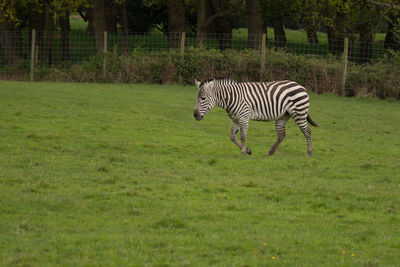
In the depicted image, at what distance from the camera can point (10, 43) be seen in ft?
106

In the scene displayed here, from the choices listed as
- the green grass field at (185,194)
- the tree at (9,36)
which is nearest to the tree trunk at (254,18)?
the tree at (9,36)

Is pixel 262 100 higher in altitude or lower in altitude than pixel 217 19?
lower

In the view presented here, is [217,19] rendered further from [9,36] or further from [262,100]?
[262,100]

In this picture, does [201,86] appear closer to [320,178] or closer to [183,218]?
[320,178]

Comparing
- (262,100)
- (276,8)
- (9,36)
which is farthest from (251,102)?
(276,8)

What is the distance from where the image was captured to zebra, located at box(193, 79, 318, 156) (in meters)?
13.0

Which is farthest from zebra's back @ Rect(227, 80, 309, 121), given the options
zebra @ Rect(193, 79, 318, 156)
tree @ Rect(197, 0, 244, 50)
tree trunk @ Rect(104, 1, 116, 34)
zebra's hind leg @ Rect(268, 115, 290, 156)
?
tree trunk @ Rect(104, 1, 116, 34)

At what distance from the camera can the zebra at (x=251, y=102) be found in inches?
512

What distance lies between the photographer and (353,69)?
2658 centimetres

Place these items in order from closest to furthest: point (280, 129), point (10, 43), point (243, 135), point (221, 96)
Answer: point (243, 135)
point (221, 96)
point (280, 129)
point (10, 43)

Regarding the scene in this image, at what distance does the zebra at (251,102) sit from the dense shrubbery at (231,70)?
13362mm

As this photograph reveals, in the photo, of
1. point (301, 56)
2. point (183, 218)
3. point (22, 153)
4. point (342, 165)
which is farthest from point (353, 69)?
point (183, 218)

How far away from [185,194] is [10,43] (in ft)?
84.4

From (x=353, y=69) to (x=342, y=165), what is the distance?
1505cm
